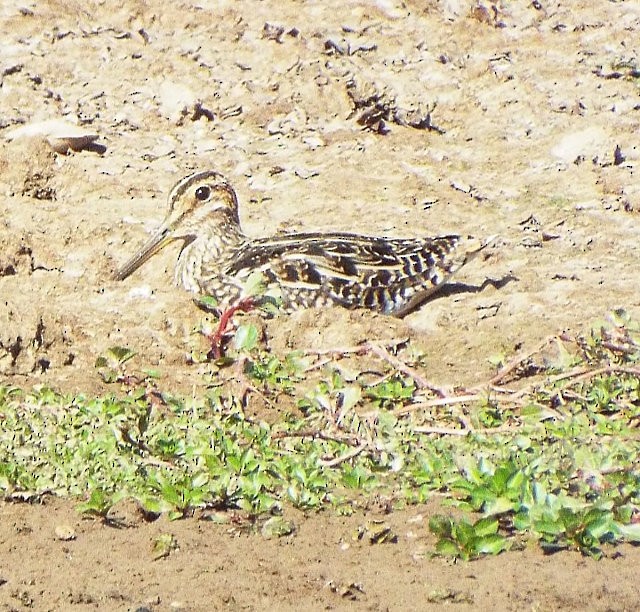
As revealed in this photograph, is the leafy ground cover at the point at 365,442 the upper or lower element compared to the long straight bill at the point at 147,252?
upper

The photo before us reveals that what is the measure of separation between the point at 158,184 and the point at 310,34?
2544mm

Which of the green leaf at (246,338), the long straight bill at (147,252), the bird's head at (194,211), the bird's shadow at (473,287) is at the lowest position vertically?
the bird's shadow at (473,287)

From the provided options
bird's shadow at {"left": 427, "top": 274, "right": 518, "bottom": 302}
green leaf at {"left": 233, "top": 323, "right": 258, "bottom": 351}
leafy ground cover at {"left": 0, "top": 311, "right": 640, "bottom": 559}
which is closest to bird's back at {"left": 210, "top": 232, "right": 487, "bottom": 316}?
bird's shadow at {"left": 427, "top": 274, "right": 518, "bottom": 302}

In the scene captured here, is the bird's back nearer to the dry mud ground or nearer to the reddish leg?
the dry mud ground

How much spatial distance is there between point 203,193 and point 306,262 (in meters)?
1.25

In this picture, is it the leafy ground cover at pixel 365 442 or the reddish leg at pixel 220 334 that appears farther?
the reddish leg at pixel 220 334

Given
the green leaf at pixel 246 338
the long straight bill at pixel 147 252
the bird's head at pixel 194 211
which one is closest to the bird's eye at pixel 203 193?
the bird's head at pixel 194 211

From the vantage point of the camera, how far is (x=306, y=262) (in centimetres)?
868

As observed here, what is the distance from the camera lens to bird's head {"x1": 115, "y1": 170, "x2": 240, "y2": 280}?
9.49 meters

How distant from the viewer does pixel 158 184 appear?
10.6m

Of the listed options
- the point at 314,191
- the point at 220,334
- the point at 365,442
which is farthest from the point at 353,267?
the point at 365,442

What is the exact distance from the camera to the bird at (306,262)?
8.66m

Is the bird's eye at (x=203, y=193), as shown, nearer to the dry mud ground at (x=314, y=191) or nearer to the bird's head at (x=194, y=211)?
the bird's head at (x=194, y=211)

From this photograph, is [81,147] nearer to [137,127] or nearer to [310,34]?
[137,127]
